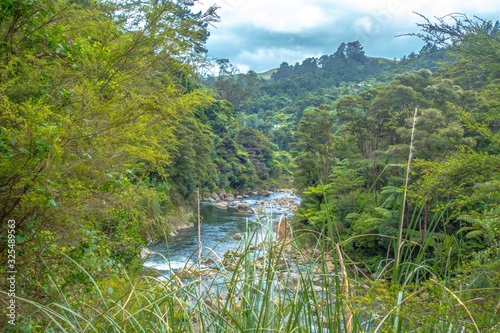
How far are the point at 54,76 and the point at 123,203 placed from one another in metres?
1.53

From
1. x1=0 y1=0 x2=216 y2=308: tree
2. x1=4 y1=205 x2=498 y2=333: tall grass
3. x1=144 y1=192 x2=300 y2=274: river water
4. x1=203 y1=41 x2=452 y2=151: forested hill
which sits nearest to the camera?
x1=4 y1=205 x2=498 y2=333: tall grass

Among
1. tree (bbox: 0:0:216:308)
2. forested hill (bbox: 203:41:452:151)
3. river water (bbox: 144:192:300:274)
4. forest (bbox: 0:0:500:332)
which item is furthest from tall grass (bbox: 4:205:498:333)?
forested hill (bbox: 203:41:452:151)

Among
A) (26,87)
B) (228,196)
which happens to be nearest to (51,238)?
(26,87)

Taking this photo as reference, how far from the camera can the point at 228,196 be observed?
71.8 feet

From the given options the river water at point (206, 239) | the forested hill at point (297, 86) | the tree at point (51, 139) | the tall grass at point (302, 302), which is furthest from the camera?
the forested hill at point (297, 86)

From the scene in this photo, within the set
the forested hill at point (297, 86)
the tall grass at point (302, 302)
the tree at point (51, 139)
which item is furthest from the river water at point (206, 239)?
the forested hill at point (297, 86)

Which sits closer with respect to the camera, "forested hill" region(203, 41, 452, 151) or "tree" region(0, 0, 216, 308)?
"tree" region(0, 0, 216, 308)

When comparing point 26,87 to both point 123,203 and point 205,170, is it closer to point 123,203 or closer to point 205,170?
point 123,203

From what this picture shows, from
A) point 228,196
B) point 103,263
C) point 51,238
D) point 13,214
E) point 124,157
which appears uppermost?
point 124,157

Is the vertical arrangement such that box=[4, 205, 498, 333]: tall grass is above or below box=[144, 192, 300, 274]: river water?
above

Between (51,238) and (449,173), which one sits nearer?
(51,238)

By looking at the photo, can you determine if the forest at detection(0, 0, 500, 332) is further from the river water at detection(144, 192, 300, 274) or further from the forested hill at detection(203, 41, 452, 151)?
the forested hill at detection(203, 41, 452, 151)

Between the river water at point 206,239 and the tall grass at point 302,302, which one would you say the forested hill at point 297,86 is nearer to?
the river water at point 206,239

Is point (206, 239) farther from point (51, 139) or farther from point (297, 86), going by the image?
point (297, 86)
